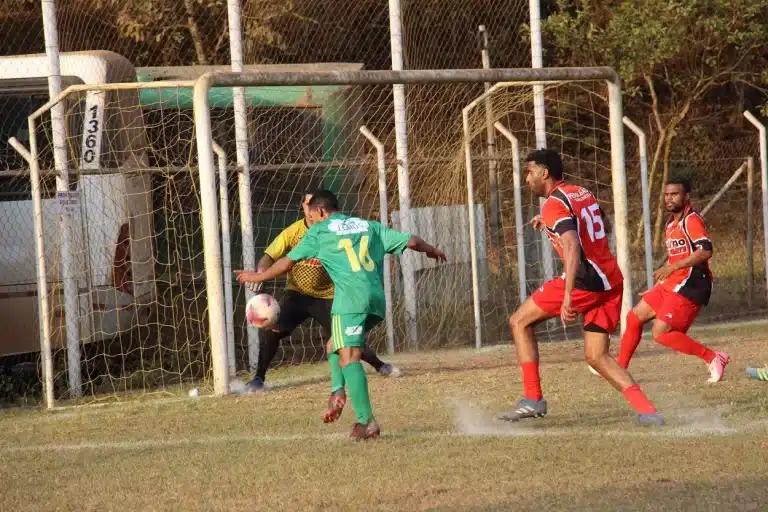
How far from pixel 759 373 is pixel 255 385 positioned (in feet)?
13.4

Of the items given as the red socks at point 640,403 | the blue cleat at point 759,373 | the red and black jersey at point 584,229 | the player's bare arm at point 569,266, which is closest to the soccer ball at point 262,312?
the red and black jersey at point 584,229

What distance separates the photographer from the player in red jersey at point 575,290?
8406mm

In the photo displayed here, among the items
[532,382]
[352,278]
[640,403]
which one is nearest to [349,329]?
[352,278]

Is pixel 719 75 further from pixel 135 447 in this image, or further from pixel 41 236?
pixel 135 447

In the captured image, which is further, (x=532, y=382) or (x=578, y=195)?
(x=532, y=382)

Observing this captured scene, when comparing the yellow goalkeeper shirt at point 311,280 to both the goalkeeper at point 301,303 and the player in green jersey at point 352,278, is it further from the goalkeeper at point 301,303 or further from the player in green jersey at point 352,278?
the player in green jersey at point 352,278

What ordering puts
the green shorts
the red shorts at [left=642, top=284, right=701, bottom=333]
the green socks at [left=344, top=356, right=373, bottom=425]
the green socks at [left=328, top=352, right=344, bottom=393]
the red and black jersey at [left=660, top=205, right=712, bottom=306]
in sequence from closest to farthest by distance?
the green socks at [left=344, top=356, right=373, bottom=425]
the green shorts
the green socks at [left=328, top=352, right=344, bottom=393]
the red and black jersey at [left=660, top=205, right=712, bottom=306]
the red shorts at [left=642, top=284, right=701, bottom=333]

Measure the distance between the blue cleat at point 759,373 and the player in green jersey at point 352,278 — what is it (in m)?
3.36

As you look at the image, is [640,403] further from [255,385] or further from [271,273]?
[255,385]

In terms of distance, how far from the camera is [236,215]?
50.4ft

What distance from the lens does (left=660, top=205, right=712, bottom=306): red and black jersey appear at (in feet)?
34.4

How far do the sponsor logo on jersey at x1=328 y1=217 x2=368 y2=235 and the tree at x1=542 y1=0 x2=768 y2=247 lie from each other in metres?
12.2

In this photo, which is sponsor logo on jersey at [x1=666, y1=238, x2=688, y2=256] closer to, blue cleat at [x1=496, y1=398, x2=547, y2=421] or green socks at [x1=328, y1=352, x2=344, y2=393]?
blue cleat at [x1=496, y1=398, x2=547, y2=421]

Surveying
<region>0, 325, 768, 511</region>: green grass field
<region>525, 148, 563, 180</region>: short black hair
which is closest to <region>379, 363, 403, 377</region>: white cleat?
<region>0, 325, 768, 511</region>: green grass field
